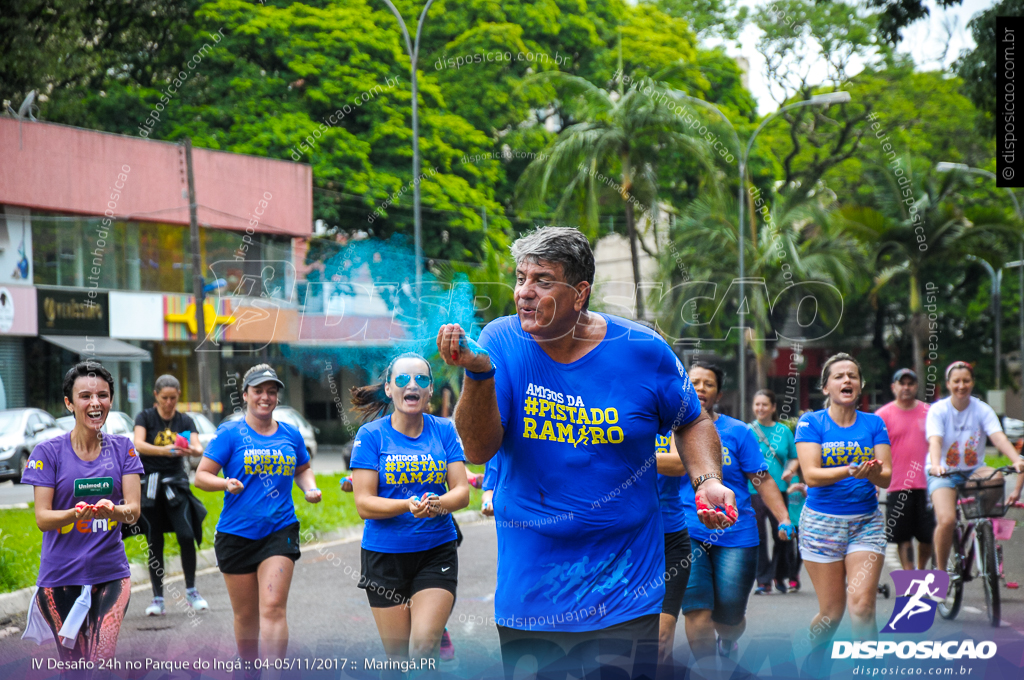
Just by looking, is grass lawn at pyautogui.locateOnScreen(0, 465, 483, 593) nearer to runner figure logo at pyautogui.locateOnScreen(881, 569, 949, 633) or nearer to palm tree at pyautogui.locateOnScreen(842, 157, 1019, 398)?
runner figure logo at pyautogui.locateOnScreen(881, 569, 949, 633)

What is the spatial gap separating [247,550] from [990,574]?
4.69 metres

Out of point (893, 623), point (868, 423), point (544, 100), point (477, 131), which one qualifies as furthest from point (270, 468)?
point (544, 100)

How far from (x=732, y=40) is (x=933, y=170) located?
21.5ft

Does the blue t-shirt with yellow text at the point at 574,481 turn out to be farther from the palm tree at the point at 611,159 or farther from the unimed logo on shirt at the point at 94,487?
the palm tree at the point at 611,159

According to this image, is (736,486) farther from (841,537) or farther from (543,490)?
(543,490)

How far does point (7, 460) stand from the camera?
659 inches

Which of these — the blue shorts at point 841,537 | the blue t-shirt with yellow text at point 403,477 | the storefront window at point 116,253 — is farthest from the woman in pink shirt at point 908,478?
the storefront window at point 116,253

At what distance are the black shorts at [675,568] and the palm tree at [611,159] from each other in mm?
3808

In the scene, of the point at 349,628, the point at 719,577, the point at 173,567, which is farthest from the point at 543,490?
the point at 173,567

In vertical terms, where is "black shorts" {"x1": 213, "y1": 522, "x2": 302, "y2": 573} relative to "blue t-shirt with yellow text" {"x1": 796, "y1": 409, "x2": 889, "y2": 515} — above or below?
below

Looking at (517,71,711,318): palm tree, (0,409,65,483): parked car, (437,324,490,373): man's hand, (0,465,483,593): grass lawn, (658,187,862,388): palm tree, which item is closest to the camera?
(437,324,490,373): man's hand

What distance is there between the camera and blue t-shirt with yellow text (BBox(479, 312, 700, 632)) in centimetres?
278

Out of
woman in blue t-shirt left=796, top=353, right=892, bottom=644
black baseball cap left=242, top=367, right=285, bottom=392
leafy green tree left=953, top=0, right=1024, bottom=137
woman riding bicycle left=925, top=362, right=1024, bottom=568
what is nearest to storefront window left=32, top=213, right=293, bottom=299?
leafy green tree left=953, top=0, right=1024, bottom=137

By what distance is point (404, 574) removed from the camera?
454 cm
